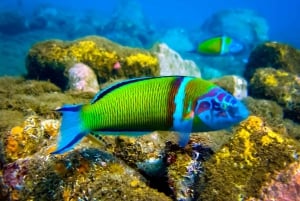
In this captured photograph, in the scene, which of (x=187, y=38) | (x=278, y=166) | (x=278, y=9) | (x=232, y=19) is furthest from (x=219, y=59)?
(x=278, y=9)

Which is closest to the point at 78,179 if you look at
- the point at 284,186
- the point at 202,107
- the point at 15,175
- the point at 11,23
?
the point at 15,175

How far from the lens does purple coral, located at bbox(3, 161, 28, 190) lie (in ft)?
10.8

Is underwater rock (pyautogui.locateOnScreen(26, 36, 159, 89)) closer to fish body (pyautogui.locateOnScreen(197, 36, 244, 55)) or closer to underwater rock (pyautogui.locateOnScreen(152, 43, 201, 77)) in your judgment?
fish body (pyautogui.locateOnScreen(197, 36, 244, 55))

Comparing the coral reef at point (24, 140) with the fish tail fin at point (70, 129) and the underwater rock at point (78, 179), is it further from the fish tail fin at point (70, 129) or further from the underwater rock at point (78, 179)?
the fish tail fin at point (70, 129)

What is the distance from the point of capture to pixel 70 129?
2.28m

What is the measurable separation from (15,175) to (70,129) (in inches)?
55.7

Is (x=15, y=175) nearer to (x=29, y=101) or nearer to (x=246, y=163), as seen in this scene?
(x=29, y=101)

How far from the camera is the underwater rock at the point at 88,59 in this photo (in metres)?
6.80

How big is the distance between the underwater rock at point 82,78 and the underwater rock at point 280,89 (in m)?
3.71

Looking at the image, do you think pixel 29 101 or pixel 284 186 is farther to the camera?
pixel 29 101

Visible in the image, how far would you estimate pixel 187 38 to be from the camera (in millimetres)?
24297

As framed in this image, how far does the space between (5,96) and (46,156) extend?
2.48 meters

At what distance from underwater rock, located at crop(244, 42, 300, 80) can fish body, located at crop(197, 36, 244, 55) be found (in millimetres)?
1815

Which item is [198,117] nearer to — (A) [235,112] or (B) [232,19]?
(A) [235,112]
